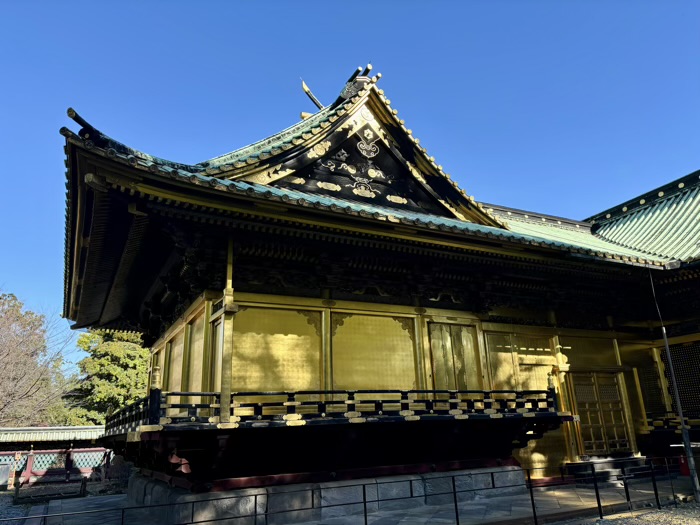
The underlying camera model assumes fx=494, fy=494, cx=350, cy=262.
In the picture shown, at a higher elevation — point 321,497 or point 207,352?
point 207,352

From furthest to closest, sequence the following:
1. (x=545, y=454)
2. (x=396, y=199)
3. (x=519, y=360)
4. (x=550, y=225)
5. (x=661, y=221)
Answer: (x=550, y=225) < (x=661, y=221) < (x=519, y=360) < (x=545, y=454) < (x=396, y=199)

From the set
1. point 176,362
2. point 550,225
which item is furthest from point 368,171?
point 550,225

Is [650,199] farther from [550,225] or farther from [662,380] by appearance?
[662,380]

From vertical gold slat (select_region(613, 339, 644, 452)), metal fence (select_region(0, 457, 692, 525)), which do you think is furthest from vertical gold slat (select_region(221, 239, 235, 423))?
vertical gold slat (select_region(613, 339, 644, 452))

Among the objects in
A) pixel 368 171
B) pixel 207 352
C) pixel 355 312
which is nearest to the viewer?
pixel 207 352

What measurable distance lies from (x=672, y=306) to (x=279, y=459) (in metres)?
13.4

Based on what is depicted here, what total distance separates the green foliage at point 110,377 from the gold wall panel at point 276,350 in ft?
88.2

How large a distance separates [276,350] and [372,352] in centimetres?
228

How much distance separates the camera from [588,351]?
585 inches

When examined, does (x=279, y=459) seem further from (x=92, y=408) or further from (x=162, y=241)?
(x=92, y=408)

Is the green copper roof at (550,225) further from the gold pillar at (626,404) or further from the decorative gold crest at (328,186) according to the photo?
the decorative gold crest at (328,186)

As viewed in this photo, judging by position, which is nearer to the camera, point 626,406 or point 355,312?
point 355,312

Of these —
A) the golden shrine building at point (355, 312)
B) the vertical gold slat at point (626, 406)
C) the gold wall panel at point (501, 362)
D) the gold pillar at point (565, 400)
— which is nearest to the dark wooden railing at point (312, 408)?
the golden shrine building at point (355, 312)

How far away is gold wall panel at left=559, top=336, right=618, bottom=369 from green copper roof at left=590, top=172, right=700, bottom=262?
13.5 feet
